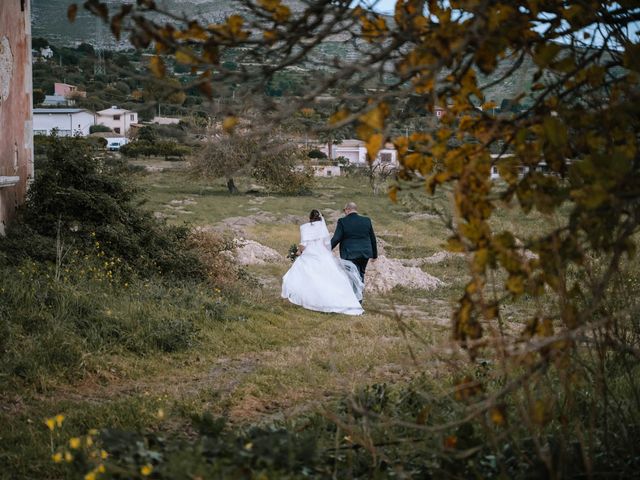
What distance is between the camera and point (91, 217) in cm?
1320

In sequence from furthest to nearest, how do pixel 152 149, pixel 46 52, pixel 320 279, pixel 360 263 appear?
1. pixel 46 52
2. pixel 152 149
3. pixel 360 263
4. pixel 320 279

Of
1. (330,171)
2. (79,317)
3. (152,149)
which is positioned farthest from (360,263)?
(330,171)

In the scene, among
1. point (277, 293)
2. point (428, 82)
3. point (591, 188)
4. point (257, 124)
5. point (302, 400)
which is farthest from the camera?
point (277, 293)

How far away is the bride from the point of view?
48.7ft

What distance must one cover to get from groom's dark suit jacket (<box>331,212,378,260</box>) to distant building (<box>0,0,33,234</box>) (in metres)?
5.63

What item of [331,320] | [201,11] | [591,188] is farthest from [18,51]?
[591,188]

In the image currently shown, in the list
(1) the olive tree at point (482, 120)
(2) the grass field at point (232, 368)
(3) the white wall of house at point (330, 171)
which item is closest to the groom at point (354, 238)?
(2) the grass field at point (232, 368)

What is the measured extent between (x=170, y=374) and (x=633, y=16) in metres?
6.02

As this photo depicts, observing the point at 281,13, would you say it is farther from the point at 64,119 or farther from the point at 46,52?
the point at 46,52

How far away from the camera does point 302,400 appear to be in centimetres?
768

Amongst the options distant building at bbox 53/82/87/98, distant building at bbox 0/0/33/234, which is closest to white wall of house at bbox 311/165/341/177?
distant building at bbox 53/82/87/98

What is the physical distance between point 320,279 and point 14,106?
6032 millimetres

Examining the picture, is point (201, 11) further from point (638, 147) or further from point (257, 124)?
point (638, 147)

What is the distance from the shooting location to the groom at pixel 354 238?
15.4m
